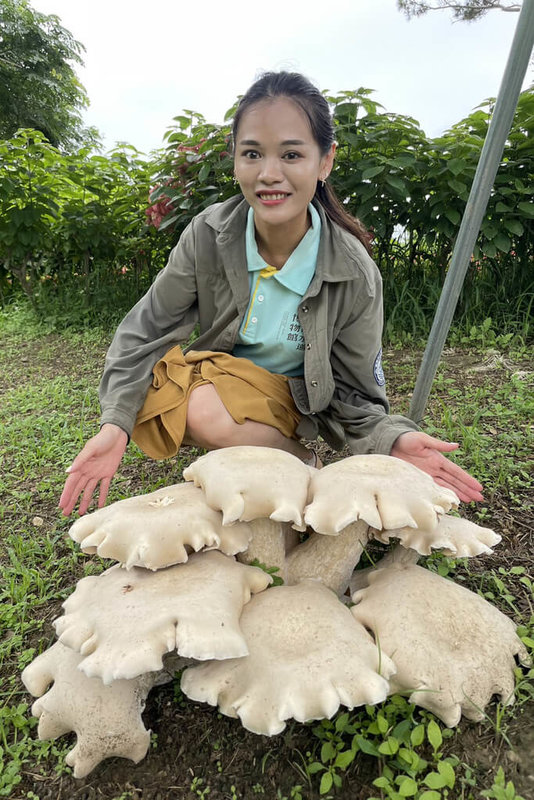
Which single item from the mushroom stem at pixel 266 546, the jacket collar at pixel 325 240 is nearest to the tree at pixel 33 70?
the jacket collar at pixel 325 240

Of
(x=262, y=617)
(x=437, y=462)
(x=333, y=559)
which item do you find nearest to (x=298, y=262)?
(x=437, y=462)

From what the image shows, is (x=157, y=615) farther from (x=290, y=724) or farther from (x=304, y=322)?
(x=304, y=322)

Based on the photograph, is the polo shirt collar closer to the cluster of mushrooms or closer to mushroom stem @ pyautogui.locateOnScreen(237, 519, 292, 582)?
the cluster of mushrooms

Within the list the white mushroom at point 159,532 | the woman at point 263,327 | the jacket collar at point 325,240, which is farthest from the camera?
the jacket collar at point 325,240

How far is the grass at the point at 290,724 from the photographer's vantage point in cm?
143

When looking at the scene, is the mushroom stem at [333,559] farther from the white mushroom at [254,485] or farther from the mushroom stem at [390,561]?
the white mushroom at [254,485]

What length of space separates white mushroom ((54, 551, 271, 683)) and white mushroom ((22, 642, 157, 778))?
15cm

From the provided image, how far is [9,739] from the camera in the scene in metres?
1.69

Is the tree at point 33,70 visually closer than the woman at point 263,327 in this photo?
No

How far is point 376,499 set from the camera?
62.5 inches

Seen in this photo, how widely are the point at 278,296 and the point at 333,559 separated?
1.32 m

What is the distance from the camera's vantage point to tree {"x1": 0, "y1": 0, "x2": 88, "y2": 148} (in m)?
22.0

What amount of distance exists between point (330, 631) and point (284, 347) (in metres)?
1.50

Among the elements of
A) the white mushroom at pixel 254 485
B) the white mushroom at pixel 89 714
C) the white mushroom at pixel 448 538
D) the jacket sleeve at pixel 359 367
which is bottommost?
the white mushroom at pixel 89 714
